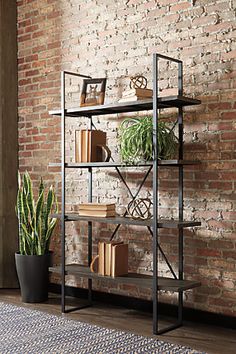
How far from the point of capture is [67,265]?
15.6 ft

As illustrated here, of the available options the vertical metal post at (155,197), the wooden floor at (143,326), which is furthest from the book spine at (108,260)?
the vertical metal post at (155,197)

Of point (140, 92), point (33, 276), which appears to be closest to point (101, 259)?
point (33, 276)

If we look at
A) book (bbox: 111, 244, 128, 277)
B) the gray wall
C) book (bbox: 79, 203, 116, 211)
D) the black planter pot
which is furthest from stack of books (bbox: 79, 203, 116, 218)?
the gray wall

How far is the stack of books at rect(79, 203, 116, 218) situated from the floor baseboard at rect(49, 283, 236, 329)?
2.45ft

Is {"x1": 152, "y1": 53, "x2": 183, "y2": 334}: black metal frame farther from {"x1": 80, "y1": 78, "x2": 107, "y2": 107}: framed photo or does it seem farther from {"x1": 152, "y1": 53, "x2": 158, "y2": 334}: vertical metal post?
{"x1": 80, "y1": 78, "x2": 107, "y2": 107}: framed photo

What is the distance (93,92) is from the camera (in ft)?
14.5

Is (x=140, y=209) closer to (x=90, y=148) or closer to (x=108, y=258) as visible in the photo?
(x=108, y=258)

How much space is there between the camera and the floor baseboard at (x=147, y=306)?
3.95 metres

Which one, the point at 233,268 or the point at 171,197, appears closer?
the point at 233,268

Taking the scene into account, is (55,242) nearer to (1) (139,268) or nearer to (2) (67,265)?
(2) (67,265)

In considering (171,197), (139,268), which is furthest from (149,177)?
(139,268)

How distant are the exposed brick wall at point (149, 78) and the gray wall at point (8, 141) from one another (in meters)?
0.08

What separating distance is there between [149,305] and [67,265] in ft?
2.64

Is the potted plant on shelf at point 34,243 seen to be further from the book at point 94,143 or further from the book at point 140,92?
the book at point 140,92
